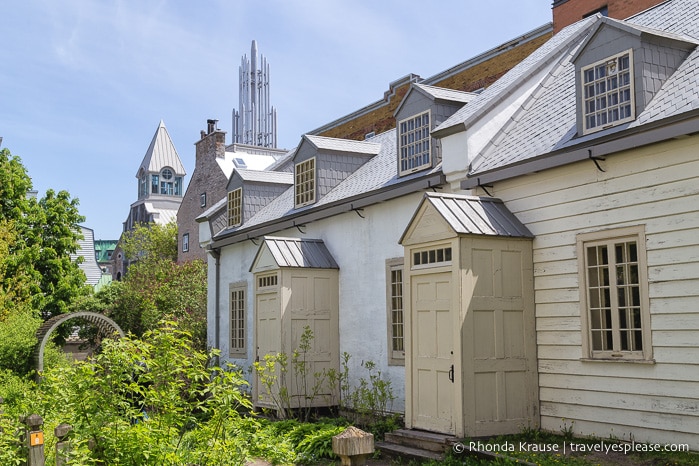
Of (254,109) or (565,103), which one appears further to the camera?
(254,109)

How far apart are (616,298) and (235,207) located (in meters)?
13.8

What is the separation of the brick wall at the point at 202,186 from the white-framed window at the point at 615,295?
1243 inches

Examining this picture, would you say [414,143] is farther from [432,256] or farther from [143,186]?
[143,186]

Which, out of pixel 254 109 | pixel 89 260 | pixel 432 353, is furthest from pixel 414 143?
pixel 254 109

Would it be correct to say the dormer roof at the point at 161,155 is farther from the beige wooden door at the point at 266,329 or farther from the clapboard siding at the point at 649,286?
the clapboard siding at the point at 649,286

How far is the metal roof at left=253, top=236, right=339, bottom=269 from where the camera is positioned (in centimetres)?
1563

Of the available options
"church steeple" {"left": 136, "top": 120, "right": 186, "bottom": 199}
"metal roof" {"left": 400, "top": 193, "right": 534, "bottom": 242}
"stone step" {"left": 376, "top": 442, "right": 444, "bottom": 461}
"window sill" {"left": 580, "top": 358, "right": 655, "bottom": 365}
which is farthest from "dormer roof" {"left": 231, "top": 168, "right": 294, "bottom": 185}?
"church steeple" {"left": 136, "top": 120, "right": 186, "bottom": 199}

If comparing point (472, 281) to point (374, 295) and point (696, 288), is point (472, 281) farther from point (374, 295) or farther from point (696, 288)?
point (374, 295)

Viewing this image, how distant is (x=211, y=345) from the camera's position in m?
21.5

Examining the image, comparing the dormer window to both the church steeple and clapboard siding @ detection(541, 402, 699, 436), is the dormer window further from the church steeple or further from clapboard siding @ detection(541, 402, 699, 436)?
clapboard siding @ detection(541, 402, 699, 436)

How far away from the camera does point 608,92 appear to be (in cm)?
1031

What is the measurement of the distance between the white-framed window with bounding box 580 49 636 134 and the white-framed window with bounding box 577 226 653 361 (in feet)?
5.15

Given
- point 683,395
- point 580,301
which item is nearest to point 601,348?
point 580,301

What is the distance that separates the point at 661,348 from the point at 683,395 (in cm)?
60
